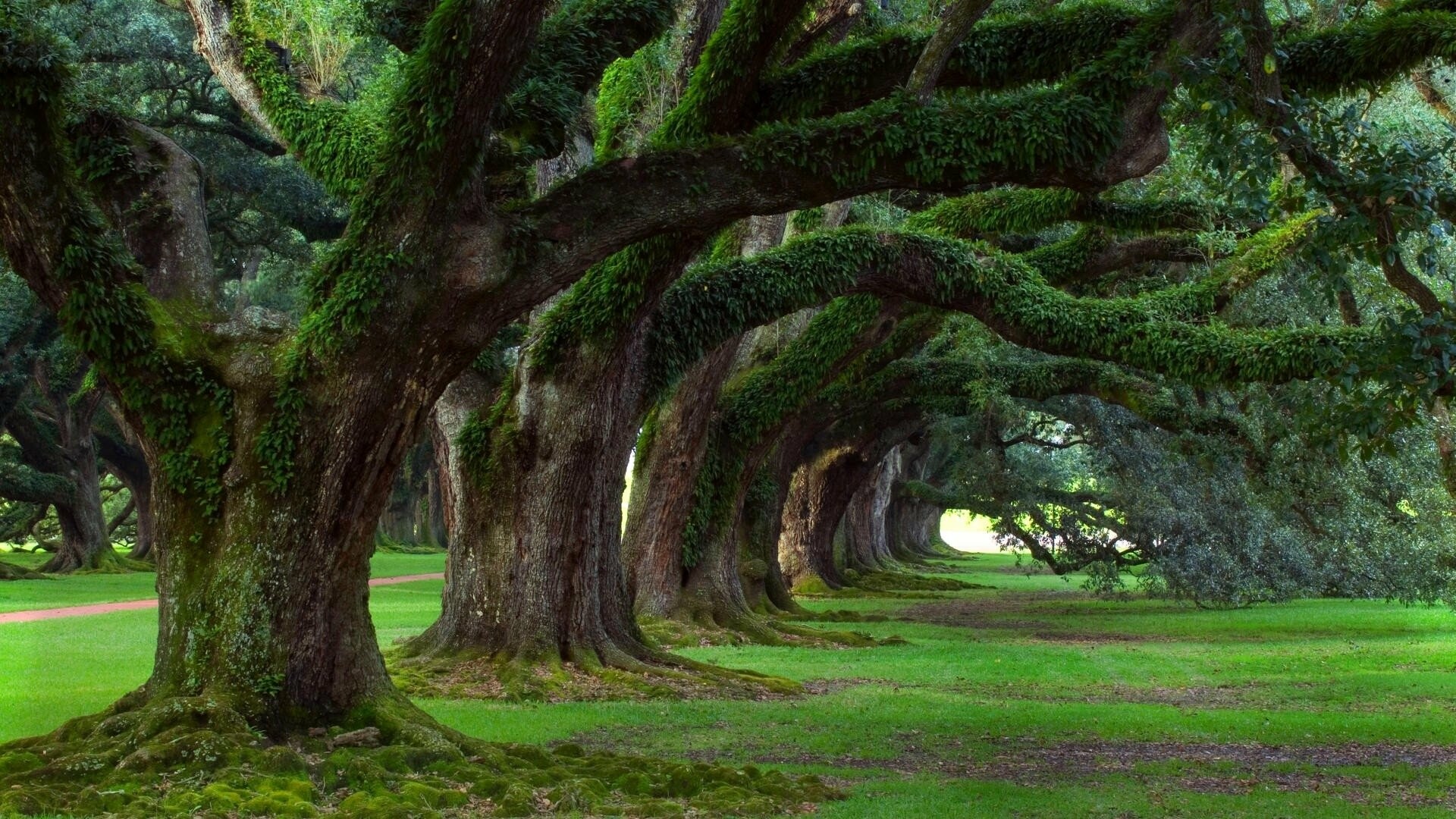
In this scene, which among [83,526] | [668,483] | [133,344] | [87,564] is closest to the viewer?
[133,344]

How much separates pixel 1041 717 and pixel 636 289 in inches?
210

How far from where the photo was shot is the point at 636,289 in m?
12.5

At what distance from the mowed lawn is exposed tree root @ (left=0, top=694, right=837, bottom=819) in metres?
1.03

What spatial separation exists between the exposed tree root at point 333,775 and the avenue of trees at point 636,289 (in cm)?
4

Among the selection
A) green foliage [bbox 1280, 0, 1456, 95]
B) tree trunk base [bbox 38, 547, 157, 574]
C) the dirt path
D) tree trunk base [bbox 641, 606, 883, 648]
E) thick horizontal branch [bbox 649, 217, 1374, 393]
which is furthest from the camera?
tree trunk base [bbox 38, 547, 157, 574]

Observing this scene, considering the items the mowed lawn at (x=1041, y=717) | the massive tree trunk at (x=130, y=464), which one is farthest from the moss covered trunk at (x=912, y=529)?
the mowed lawn at (x=1041, y=717)

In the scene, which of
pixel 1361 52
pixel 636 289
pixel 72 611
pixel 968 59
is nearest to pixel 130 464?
pixel 72 611

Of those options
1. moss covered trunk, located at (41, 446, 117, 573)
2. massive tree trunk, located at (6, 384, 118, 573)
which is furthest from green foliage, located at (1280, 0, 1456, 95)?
moss covered trunk, located at (41, 446, 117, 573)

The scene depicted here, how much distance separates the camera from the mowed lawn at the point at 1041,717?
28.6 feet

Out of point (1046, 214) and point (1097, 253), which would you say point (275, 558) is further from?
point (1097, 253)

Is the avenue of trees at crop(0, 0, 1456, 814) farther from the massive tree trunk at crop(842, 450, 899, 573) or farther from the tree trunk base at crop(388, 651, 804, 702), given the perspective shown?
the massive tree trunk at crop(842, 450, 899, 573)

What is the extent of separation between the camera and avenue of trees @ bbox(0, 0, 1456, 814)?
8125mm

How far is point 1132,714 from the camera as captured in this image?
1262 cm

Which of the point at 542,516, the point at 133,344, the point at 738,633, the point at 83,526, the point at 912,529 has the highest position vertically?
the point at 133,344
